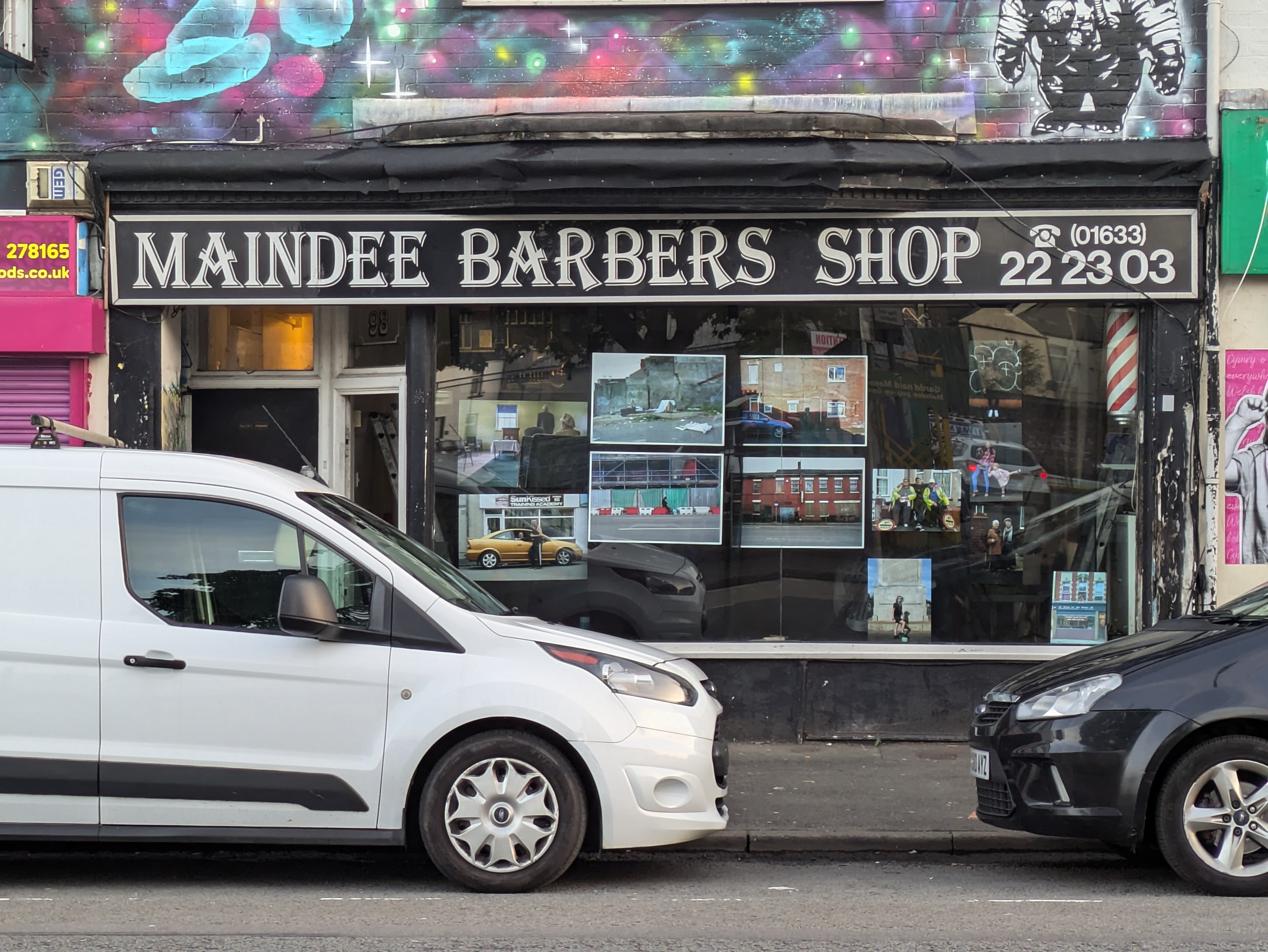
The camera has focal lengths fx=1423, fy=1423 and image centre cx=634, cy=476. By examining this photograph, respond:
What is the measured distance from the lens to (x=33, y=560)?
20.7ft

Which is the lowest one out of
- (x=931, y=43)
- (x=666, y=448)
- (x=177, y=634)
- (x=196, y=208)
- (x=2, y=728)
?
(x=2, y=728)

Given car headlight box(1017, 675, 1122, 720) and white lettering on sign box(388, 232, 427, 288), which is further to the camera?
white lettering on sign box(388, 232, 427, 288)

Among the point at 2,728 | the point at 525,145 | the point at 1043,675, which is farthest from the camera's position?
the point at 525,145

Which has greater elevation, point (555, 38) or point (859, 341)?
point (555, 38)

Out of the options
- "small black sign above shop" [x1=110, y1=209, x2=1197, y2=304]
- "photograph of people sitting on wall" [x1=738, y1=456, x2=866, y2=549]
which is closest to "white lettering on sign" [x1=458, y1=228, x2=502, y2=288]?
"small black sign above shop" [x1=110, y1=209, x2=1197, y2=304]

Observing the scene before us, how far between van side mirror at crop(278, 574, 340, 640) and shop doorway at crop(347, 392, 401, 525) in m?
4.82

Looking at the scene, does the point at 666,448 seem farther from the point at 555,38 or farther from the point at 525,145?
the point at 555,38

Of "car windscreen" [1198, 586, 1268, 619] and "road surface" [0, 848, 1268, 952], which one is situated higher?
"car windscreen" [1198, 586, 1268, 619]

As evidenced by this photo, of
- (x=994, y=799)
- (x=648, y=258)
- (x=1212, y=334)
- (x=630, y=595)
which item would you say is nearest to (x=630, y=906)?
(x=994, y=799)

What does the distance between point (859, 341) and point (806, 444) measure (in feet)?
2.80

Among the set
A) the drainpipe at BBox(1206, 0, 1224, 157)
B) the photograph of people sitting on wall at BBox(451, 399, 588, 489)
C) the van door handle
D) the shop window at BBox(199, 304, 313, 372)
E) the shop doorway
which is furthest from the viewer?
the shop doorway

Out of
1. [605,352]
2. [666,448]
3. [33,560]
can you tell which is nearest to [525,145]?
[605,352]

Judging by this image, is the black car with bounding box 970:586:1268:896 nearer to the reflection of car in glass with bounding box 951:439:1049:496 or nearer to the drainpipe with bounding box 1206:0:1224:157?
the reflection of car in glass with bounding box 951:439:1049:496

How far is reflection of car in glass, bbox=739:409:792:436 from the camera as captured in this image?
10.6m
